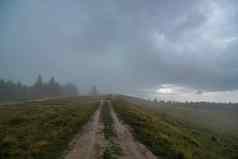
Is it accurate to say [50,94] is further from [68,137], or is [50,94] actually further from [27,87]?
[68,137]

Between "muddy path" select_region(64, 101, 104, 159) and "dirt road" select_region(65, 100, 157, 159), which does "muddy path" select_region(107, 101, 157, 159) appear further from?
"muddy path" select_region(64, 101, 104, 159)

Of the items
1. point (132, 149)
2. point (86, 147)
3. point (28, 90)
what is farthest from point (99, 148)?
point (28, 90)

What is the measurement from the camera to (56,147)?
38.3 ft

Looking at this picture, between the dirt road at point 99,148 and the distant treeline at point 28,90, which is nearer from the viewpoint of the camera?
the dirt road at point 99,148

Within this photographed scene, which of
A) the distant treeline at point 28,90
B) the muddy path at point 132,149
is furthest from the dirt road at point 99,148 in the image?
the distant treeline at point 28,90

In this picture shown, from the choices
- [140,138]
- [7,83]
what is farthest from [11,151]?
[7,83]

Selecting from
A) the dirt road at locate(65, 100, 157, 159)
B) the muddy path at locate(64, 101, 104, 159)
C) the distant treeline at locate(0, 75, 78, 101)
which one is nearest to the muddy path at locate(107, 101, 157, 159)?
the dirt road at locate(65, 100, 157, 159)

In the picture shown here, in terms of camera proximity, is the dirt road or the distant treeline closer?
the dirt road

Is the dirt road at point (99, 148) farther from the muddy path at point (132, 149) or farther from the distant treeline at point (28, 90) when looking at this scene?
the distant treeline at point (28, 90)

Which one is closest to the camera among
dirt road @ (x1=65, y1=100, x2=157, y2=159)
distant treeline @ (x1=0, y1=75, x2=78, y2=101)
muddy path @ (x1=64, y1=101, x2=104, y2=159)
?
muddy path @ (x1=64, y1=101, x2=104, y2=159)

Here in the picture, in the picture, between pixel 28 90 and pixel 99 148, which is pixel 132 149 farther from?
pixel 28 90

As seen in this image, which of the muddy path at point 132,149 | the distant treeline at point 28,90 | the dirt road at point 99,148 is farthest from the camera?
the distant treeline at point 28,90

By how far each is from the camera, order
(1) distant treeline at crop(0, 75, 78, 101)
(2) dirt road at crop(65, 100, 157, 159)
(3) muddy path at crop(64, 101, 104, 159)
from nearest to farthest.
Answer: (3) muddy path at crop(64, 101, 104, 159) → (2) dirt road at crop(65, 100, 157, 159) → (1) distant treeline at crop(0, 75, 78, 101)

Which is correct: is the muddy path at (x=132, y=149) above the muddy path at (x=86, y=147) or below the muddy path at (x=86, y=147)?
below
